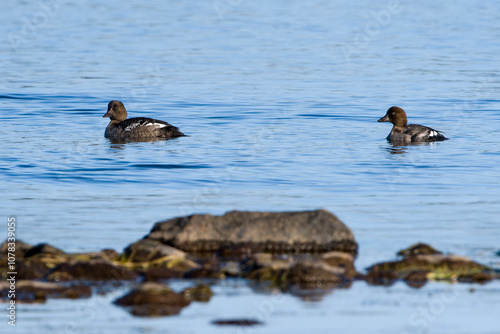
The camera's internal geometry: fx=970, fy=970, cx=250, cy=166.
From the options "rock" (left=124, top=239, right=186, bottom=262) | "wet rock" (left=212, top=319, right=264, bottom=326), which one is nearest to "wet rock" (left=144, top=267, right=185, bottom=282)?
"rock" (left=124, top=239, right=186, bottom=262)

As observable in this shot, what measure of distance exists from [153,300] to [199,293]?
575 millimetres

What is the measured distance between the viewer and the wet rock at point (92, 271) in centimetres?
1038

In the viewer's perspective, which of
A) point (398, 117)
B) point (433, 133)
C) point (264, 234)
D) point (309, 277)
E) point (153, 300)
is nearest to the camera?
point (153, 300)

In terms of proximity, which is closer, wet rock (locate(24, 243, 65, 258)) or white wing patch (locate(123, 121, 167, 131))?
wet rock (locate(24, 243, 65, 258))

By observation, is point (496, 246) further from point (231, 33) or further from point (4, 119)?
point (231, 33)

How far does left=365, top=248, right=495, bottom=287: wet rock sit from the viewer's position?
1043 centimetres

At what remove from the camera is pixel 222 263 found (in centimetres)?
1105

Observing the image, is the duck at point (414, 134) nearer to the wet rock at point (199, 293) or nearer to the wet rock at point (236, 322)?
the wet rock at point (199, 293)

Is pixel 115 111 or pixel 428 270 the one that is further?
pixel 115 111

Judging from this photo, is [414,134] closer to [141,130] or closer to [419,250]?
[141,130]

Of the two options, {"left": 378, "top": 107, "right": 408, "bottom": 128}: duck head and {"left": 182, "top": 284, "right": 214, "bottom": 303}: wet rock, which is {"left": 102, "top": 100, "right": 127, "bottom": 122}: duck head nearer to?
{"left": 378, "top": 107, "right": 408, "bottom": 128}: duck head

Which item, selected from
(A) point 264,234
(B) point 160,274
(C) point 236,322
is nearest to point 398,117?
(A) point 264,234

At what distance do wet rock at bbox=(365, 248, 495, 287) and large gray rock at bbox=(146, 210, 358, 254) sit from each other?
863mm

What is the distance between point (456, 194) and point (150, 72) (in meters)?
20.4
